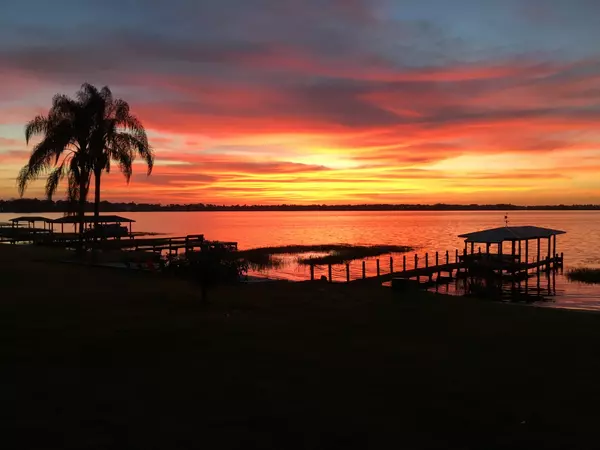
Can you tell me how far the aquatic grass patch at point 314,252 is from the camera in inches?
1933

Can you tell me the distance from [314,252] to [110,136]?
32.8 meters

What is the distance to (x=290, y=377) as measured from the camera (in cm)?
848

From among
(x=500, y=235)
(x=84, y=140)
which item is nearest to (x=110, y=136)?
(x=84, y=140)

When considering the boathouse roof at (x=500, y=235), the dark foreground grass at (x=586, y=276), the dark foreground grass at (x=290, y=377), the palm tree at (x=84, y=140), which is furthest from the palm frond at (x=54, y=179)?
the dark foreground grass at (x=586, y=276)

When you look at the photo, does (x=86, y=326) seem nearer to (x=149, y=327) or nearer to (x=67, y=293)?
(x=149, y=327)

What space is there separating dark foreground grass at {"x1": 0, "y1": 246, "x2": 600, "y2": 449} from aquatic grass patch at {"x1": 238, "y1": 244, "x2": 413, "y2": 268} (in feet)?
108

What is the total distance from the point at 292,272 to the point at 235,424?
36.3 m

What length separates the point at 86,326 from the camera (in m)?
12.1

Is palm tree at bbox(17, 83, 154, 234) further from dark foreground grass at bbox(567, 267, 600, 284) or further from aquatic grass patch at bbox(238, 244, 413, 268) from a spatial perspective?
dark foreground grass at bbox(567, 267, 600, 284)

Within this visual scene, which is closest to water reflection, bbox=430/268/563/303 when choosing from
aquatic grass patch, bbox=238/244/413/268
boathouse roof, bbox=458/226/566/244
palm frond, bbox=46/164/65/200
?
boathouse roof, bbox=458/226/566/244

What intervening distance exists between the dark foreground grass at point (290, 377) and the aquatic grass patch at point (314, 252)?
32.8 metres

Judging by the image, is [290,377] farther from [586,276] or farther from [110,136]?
[586,276]

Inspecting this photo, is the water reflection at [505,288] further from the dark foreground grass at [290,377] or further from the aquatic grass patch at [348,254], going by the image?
the dark foreground grass at [290,377]

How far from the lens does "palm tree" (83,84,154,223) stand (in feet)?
104
